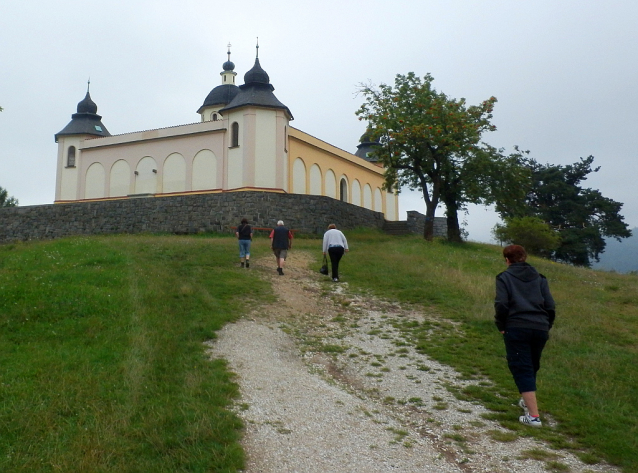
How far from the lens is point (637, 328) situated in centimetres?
1208

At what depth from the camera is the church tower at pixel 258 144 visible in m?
32.3

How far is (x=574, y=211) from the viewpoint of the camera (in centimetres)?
4659

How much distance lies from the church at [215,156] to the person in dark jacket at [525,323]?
25.7 meters

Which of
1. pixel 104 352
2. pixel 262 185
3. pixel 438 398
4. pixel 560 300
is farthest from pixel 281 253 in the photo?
pixel 262 185

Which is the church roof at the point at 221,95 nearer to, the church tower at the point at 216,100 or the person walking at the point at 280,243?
the church tower at the point at 216,100

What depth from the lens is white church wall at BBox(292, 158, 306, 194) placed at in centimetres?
3522

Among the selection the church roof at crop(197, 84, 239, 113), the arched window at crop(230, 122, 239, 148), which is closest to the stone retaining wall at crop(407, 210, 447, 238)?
the arched window at crop(230, 122, 239, 148)

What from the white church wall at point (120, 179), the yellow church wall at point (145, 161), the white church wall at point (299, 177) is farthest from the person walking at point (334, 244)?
the white church wall at point (120, 179)

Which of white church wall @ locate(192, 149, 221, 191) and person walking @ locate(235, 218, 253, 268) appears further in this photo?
white church wall @ locate(192, 149, 221, 191)

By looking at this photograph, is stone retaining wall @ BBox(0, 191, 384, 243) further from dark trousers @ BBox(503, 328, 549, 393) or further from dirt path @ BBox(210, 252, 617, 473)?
dark trousers @ BBox(503, 328, 549, 393)

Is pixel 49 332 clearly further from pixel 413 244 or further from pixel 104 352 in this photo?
pixel 413 244

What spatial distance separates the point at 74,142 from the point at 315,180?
1616 cm

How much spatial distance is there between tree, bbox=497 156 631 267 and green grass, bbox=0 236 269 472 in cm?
3570

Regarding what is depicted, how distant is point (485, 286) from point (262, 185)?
18.9 metres
